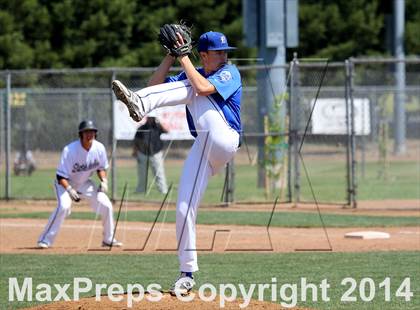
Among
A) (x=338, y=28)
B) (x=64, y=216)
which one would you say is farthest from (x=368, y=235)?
(x=338, y=28)

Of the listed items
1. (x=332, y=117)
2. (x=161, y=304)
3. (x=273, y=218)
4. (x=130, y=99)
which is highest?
(x=130, y=99)

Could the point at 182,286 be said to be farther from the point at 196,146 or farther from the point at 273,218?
the point at 273,218

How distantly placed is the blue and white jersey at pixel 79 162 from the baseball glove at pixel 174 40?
636cm

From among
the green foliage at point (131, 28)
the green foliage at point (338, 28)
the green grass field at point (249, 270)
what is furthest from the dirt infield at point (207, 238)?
the green foliage at point (338, 28)

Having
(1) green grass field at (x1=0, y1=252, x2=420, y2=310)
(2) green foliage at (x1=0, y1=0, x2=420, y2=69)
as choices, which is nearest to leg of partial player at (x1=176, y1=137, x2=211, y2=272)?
(1) green grass field at (x1=0, y1=252, x2=420, y2=310)

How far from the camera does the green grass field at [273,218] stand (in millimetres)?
16469

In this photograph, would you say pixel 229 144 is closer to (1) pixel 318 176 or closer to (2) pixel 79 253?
(2) pixel 79 253

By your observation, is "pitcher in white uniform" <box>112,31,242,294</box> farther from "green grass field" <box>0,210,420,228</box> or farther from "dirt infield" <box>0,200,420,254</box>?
"green grass field" <box>0,210,420,228</box>

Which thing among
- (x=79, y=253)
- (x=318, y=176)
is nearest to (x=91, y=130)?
(x=79, y=253)

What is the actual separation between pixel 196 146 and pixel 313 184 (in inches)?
712

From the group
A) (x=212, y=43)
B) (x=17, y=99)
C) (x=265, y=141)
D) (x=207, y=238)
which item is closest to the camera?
(x=212, y=43)

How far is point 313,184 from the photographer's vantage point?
1016 inches

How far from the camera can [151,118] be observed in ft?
66.3

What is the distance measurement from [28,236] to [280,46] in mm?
9853
